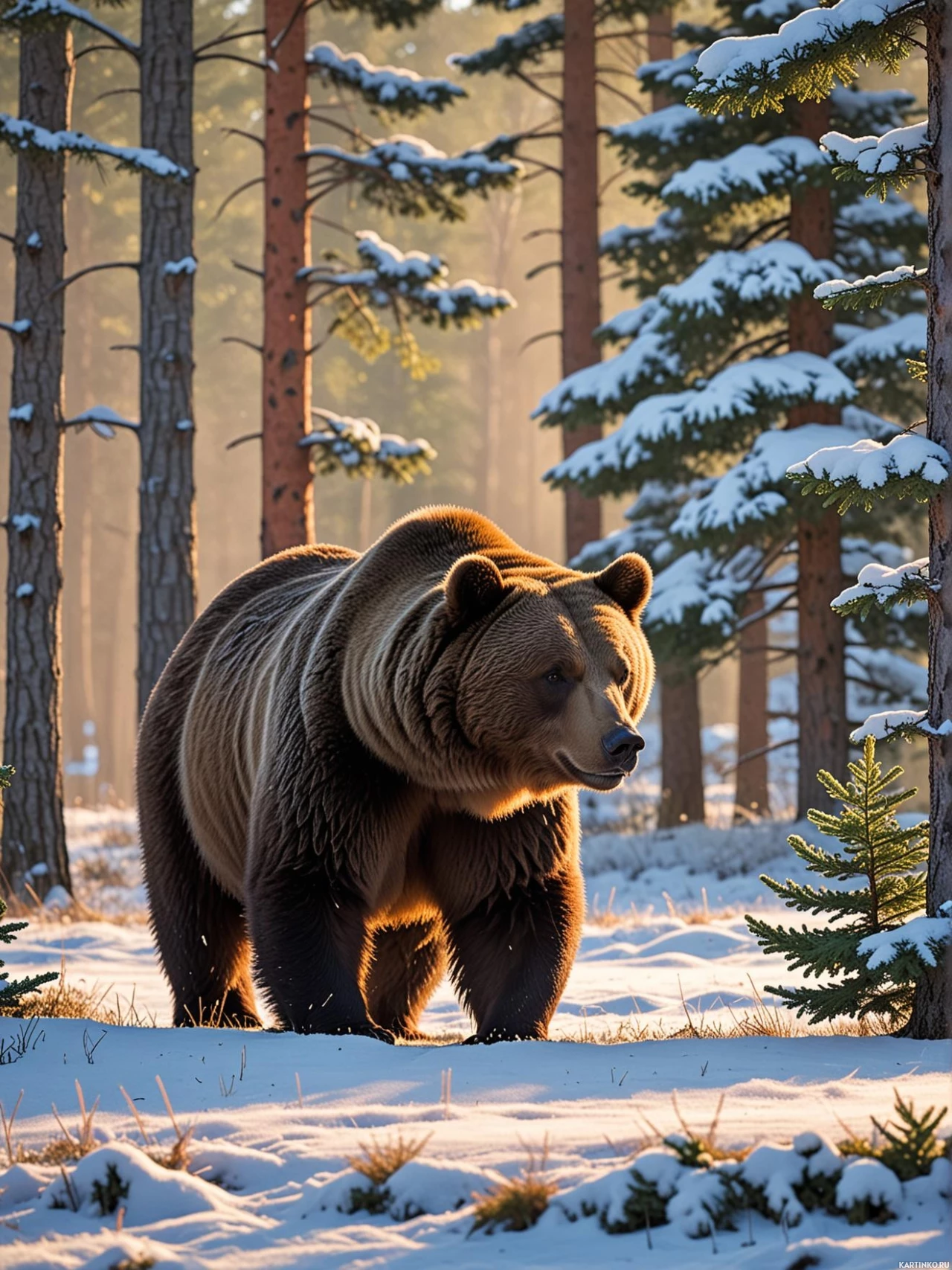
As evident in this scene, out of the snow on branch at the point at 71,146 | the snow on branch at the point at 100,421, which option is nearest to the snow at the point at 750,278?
the snow on branch at the point at 71,146

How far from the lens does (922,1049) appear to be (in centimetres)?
412

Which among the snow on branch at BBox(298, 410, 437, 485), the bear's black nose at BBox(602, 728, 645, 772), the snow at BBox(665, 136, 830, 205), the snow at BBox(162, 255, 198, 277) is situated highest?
the snow at BBox(665, 136, 830, 205)

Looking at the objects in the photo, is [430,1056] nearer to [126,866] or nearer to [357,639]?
[357,639]

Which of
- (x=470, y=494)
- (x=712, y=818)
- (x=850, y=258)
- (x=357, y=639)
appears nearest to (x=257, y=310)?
(x=470, y=494)

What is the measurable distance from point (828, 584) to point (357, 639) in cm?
740

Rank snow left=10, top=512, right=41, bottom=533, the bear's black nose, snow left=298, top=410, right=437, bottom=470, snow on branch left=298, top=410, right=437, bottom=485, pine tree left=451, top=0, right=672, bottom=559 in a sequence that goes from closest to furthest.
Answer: the bear's black nose < snow left=10, top=512, right=41, bottom=533 < snow left=298, top=410, right=437, bottom=470 < snow on branch left=298, top=410, right=437, bottom=485 < pine tree left=451, top=0, right=672, bottom=559

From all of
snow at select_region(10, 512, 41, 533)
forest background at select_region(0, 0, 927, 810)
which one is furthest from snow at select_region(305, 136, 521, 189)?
forest background at select_region(0, 0, 927, 810)

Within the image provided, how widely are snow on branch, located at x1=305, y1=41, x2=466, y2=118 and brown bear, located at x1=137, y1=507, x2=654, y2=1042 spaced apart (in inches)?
321

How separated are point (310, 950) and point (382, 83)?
9.75 meters

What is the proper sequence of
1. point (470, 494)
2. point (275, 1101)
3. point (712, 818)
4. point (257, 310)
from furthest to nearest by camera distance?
point (470, 494), point (257, 310), point (712, 818), point (275, 1101)

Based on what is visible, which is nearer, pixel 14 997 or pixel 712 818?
pixel 14 997

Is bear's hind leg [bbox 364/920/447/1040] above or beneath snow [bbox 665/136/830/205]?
beneath

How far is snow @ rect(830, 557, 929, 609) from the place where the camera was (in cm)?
432

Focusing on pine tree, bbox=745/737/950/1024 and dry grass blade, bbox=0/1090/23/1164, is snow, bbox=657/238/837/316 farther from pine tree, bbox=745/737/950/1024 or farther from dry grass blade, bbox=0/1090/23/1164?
dry grass blade, bbox=0/1090/23/1164
